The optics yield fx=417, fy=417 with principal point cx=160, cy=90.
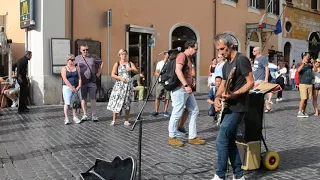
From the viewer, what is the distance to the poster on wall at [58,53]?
1379 cm

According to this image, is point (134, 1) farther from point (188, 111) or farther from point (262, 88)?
point (262, 88)

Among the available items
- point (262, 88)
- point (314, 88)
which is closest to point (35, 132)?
point (262, 88)

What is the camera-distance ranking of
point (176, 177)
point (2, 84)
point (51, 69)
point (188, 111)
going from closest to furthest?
point (176, 177) < point (188, 111) < point (2, 84) < point (51, 69)

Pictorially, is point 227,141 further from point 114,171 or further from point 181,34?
point 181,34

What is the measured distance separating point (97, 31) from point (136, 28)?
5.93 feet

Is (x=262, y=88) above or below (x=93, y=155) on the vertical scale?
above

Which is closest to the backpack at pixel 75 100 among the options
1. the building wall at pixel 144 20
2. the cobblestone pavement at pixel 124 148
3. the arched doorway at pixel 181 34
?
the cobblestone pavement at pixel 124 148

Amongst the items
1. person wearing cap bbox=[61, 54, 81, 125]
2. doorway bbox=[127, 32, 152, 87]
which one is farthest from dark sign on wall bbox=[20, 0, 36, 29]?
person wearing cap bbox=[61, 54, 81, 125]

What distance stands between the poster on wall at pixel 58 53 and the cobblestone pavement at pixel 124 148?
11.7ft

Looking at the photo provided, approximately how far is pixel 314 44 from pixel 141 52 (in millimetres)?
17299

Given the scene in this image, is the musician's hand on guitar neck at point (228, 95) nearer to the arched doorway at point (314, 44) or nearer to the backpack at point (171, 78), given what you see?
the backpack at point (171, 78)

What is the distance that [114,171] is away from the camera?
168 inches

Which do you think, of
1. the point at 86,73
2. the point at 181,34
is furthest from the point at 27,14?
the point at 181,34

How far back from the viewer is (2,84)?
1259 cm
